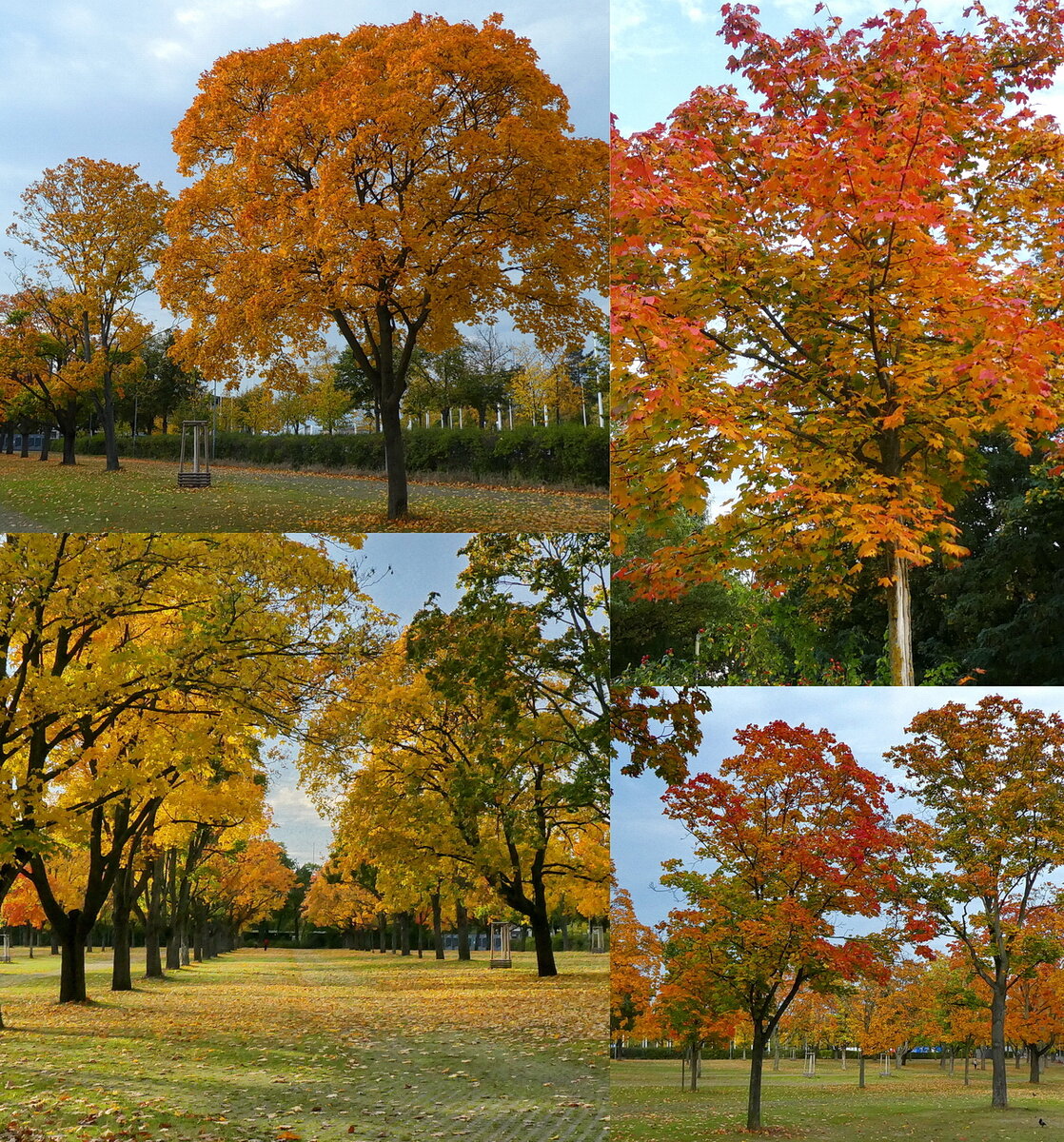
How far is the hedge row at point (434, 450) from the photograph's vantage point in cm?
611

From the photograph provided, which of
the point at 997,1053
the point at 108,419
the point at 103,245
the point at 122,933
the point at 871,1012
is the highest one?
the point at 103,245

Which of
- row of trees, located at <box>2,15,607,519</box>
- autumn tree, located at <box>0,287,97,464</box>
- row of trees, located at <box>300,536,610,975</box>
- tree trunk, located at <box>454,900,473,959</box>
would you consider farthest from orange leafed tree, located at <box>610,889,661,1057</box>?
autumn tree, located at <box>0,287,97,464</box>

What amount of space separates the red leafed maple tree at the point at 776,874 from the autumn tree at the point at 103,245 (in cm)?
406

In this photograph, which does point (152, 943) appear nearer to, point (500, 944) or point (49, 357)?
point (500, 944)

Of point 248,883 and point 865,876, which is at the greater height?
point 865,876

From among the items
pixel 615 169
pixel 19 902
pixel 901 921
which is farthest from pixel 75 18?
pixel 901 921

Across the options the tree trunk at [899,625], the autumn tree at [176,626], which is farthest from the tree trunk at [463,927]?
the tree trunk at [899,625]

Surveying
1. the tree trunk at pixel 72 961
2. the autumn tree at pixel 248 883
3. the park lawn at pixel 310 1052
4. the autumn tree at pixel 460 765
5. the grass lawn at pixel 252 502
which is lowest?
the park lawn at pixel 310 1052

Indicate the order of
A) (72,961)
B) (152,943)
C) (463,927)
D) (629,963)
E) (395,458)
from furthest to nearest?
(463,927) → (152,943) → (72,961) → (395,458) → (629,963)

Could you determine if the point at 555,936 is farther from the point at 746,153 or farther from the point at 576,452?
the point at 746,153

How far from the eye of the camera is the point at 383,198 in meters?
6.06

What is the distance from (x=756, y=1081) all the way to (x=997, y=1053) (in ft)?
4.26

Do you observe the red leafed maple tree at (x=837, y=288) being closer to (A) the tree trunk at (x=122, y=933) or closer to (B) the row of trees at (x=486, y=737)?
(B) the row of trees at (x=486, y=737)

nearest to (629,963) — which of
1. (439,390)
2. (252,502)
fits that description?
(252,502)
